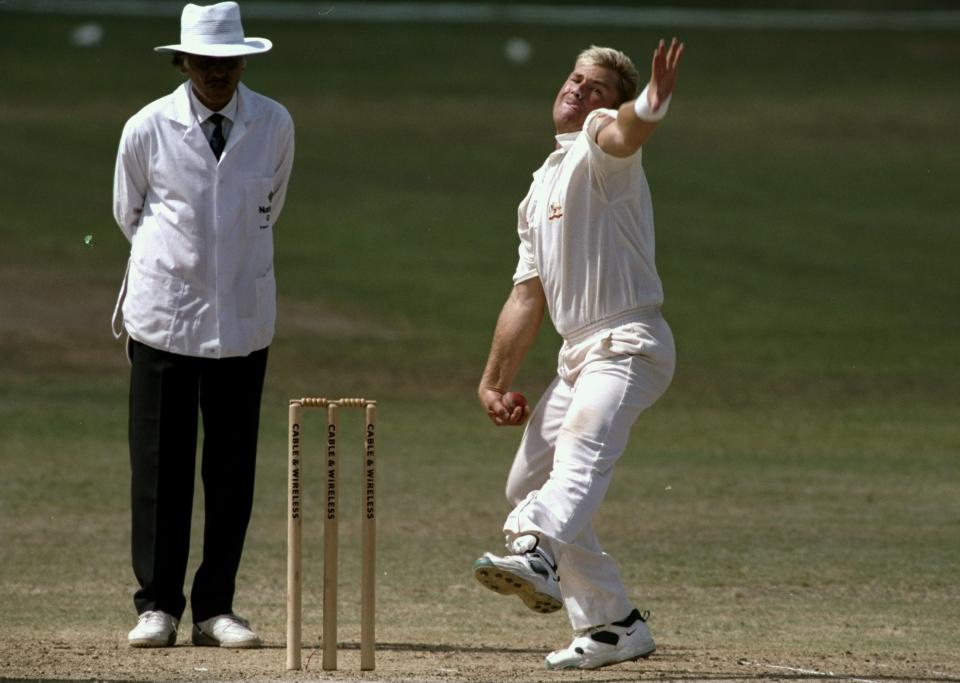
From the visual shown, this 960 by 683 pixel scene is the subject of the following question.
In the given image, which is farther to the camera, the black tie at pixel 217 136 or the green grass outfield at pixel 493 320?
the green grass outfield at pixel 493 320

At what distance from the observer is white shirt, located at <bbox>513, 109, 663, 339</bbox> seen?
225 inches

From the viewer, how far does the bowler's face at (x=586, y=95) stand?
19.5 feet

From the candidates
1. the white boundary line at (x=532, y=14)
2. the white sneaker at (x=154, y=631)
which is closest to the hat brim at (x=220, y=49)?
the white sneaker at (x=154, y=631)

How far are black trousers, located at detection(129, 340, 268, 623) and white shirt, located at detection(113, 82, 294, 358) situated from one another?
5.1 inches

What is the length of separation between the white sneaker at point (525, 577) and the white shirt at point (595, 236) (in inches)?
31.8

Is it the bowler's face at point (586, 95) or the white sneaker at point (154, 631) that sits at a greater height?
the bowler's face at point (586, 95)

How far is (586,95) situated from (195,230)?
1.44 m

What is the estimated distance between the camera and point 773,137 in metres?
28.6

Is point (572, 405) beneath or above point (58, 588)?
above

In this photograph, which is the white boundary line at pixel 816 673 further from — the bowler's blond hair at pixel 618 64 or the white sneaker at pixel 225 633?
the bowler's blond hair at pixel 618 64

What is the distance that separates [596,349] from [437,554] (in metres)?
2.88

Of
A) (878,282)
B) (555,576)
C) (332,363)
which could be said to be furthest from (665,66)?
(878,282)

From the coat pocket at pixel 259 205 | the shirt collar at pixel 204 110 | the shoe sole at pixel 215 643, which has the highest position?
the shirt collar at pixel 204 110

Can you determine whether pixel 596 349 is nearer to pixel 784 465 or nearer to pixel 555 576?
pixel 555 576
